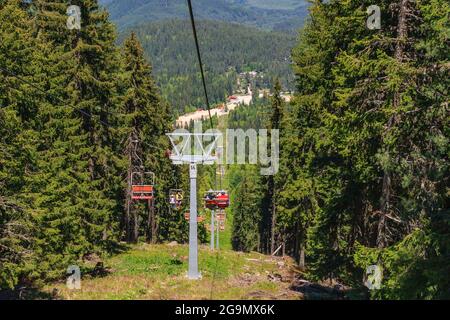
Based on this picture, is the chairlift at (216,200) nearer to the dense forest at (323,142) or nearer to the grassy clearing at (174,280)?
the grassy clearing at (174,280)

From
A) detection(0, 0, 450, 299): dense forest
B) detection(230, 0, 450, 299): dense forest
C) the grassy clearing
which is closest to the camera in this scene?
detection(230, 0, 450, 299): dense forest

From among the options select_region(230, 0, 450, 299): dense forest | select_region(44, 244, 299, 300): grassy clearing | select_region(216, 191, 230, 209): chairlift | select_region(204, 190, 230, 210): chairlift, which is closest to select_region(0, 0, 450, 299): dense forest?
select_region(230, 0, 450, 299): dense forest

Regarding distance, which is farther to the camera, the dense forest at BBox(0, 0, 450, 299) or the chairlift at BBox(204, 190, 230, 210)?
the chairlift at BBox(204, 190, 230, 210)

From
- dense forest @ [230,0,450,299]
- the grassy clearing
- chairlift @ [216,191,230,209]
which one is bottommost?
the grassy clearing

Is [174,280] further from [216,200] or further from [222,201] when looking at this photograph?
[222,201]

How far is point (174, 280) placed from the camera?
20266mm

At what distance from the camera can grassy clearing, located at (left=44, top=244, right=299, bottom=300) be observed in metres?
17.0

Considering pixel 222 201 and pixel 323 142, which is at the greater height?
pixel 323 142

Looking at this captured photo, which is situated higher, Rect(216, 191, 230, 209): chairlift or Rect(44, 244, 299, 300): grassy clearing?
Rect(216, 191, 230, 209): chairlift

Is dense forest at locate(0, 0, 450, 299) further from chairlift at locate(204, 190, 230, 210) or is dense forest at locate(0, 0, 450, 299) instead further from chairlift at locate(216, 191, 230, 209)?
chairlift at locate(204, 190, 230, 210)

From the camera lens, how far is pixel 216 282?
20.2 metres

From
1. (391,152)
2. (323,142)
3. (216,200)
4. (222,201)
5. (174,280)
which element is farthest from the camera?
(222,201)

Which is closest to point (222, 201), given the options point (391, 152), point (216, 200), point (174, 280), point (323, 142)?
point (216, 200)

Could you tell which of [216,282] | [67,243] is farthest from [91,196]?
[216,282]
